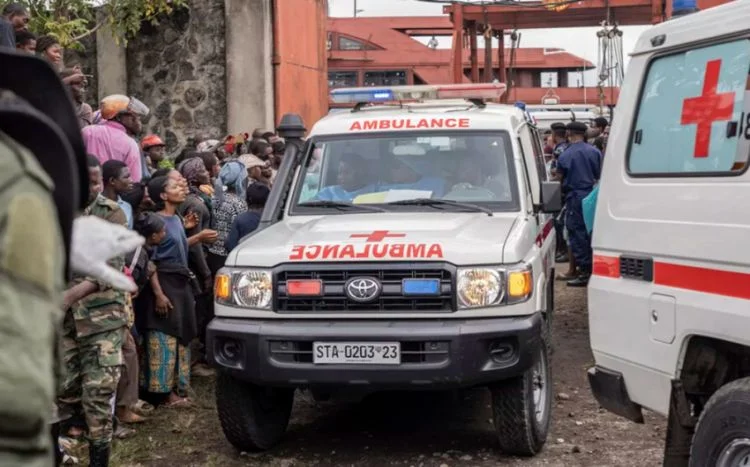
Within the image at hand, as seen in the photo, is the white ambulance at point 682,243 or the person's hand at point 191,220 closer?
the white ambulance at point 682,243

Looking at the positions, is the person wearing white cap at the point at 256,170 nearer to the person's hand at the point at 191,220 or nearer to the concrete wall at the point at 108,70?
the person's hand at the point at 191,220

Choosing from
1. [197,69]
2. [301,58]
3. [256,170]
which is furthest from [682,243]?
→ [301,58]

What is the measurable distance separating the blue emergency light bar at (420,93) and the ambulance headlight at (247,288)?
8.51 ft

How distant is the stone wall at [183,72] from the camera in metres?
11.2

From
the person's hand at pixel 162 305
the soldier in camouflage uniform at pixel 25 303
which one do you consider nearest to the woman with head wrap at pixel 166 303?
the person's hand at pixel 162 305

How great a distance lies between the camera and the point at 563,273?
43.4 feet

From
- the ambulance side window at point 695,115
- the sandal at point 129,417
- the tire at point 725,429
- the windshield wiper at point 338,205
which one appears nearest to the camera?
the tire at point 725,429

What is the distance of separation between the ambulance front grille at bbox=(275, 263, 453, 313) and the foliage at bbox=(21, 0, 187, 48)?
3.85m

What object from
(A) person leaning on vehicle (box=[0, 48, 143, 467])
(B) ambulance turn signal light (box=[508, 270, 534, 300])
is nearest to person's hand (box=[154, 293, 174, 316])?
(B) ambulance turn signal light (box=[508, 270, 534, 300])

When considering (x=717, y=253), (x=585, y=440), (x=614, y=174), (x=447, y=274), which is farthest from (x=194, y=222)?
(x=717, y=253)

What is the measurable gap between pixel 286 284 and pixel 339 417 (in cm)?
160

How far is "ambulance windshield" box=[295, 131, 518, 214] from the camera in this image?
6332mm

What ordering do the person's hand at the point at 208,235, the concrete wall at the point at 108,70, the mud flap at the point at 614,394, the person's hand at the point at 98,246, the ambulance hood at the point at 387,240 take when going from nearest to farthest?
the person's hand at the point at 98,246
the mud flap at the point at 614,394
the ambulance hood at the point at 387,240
the person's hand at the point at 208,235
the concrete wall at the point at 108,70

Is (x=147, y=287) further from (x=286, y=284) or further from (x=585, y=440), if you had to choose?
(x=585, y=440)
